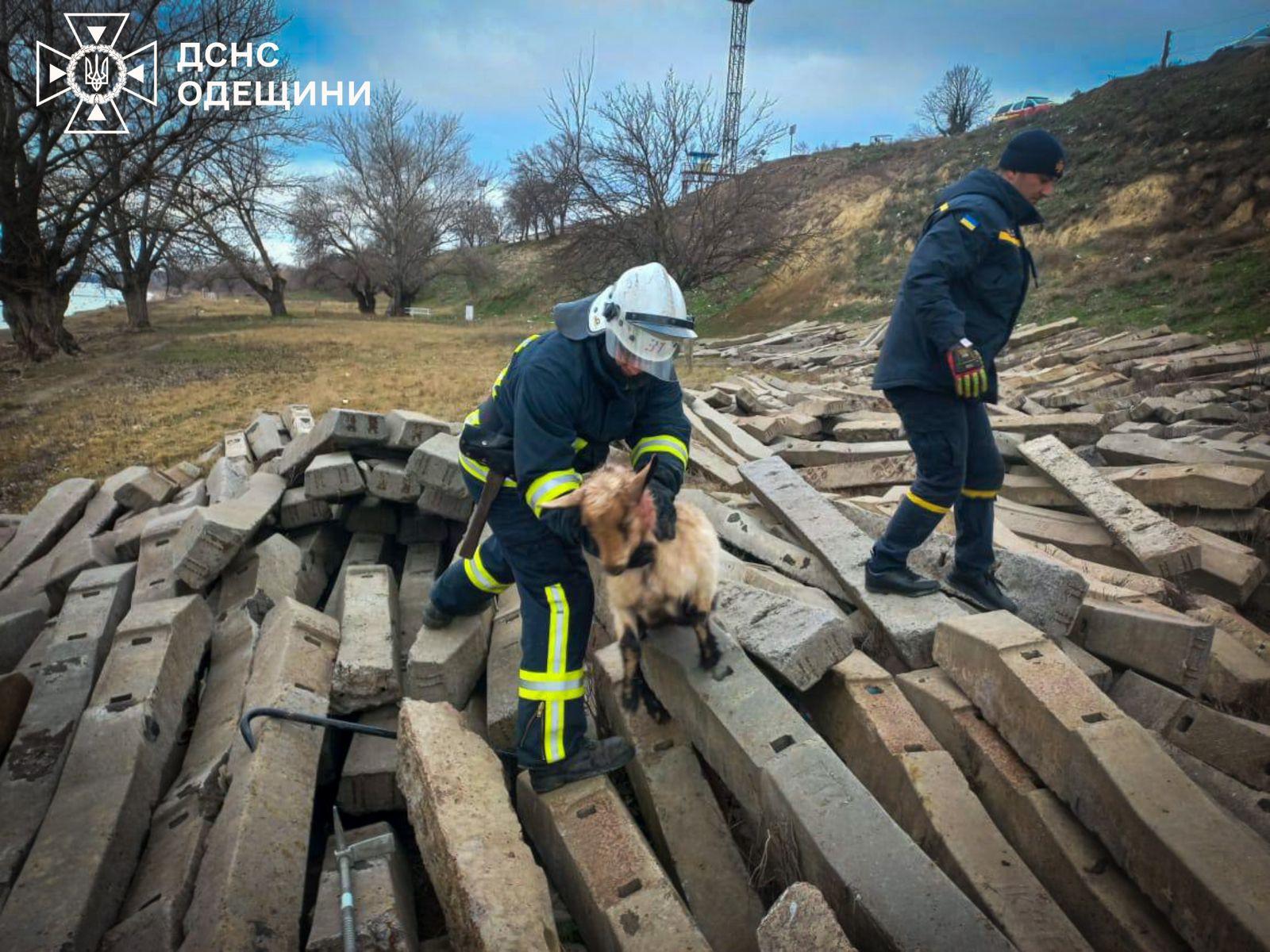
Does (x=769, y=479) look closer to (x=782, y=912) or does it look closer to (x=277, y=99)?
(x=782, y=912)

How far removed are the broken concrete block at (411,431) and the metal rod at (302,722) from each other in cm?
235

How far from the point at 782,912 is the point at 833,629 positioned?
1.31 m


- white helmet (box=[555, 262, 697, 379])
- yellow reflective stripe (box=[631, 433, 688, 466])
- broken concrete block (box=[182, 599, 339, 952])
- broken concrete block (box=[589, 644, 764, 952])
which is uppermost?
white helmet (box=[555, 262, 697, 379])

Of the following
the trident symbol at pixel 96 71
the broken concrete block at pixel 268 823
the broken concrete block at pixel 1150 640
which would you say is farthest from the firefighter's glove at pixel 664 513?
the trident symbol at pixel 96 71

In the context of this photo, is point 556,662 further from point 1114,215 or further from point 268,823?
point 1114,215

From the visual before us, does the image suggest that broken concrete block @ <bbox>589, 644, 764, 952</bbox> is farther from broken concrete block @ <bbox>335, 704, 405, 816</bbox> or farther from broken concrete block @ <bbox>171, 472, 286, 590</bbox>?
broken concrete block @ <bbox>171, 472, 286, 590</bbox>

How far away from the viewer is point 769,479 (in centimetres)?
481

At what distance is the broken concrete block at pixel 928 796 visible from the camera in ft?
6.82

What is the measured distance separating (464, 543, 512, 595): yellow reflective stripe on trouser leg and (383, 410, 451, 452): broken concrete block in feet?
5.55

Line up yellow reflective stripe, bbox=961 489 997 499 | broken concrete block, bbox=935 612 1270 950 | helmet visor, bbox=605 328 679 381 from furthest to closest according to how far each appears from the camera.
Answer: yellow reflective stripe, bbox=961 489 997 499 < helmet visor, bbox=605 328 679 381 < broken concrete block, bbox=935 612 1270 950

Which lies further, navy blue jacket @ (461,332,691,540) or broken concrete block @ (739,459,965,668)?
broken concrete block @ (739,459,965,668)

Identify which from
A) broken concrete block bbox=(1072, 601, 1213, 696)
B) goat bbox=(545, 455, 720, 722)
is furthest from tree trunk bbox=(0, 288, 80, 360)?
broken concrete block bbox=(1072, 601, 1213, 696)

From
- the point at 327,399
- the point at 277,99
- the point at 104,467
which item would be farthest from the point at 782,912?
the point at 277,99

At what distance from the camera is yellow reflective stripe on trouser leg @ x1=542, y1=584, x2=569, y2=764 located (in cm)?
282
